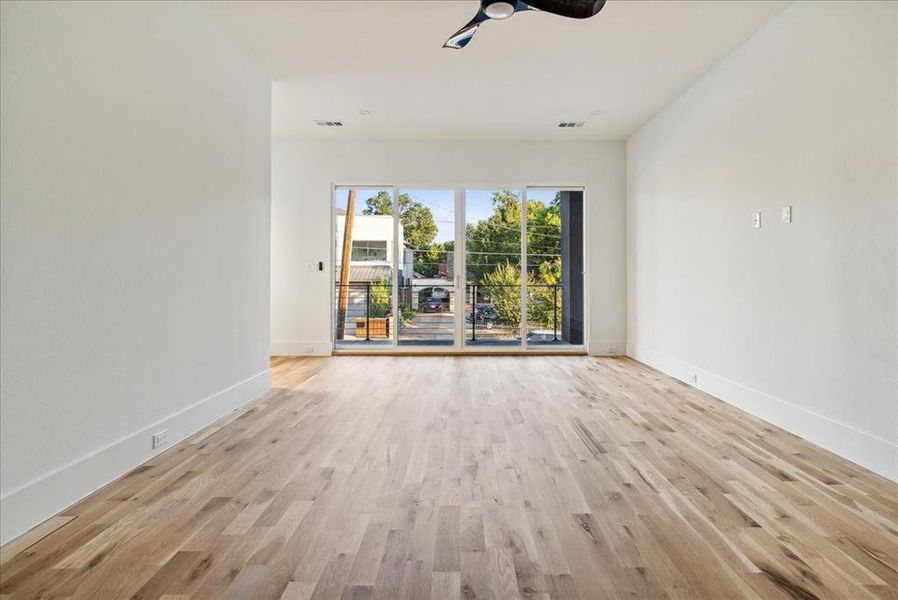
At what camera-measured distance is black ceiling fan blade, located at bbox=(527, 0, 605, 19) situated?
261cm

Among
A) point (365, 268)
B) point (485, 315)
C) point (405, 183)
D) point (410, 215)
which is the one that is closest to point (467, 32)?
point (405, 183)

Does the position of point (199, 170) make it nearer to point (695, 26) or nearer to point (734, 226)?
point (695, 26)

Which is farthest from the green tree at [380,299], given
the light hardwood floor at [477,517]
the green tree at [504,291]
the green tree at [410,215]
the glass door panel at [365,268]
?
the light hardwood floor at [477,517]

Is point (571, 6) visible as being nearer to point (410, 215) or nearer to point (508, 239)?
point (508, 239)

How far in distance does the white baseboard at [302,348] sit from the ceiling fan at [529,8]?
425 cm

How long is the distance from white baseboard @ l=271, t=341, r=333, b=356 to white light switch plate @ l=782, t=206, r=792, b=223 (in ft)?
16.5

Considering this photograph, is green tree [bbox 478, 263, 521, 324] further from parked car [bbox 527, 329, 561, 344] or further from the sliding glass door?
parked car [bbox 527, 329, 561, 344]

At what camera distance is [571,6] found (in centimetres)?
264

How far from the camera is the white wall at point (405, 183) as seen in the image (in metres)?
6.30

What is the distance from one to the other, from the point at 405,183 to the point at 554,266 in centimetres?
230

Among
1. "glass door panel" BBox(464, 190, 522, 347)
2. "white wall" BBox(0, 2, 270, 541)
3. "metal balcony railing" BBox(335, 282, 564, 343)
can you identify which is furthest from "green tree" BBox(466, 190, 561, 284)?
"white wall" BBox(0, 2, 270, 541)

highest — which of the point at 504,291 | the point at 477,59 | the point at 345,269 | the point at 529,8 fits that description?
the point at 477,59

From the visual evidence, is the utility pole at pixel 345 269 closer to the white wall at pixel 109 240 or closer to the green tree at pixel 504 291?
the green tree at pixel 504 291

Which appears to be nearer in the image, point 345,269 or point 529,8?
point 529,8
